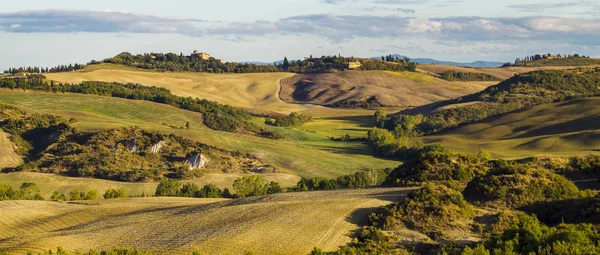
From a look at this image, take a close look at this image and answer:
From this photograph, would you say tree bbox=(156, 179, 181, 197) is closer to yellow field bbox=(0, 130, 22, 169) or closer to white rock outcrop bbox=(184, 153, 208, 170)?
white rock outcrop bbox=(184, 153, 208, 170)

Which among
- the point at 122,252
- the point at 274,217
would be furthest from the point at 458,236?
the point at 122,252

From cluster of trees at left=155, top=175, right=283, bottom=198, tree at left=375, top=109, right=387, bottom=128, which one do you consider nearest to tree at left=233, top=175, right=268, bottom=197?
cluster of trees at left=155, top=175, right=283, bottom=198

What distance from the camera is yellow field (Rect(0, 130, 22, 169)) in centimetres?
11419

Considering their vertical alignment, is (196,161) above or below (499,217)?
below

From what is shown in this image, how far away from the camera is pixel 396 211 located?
1857 inches

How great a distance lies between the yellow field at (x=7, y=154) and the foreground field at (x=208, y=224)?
57051 millimetres

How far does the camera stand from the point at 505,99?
184375 millimetres

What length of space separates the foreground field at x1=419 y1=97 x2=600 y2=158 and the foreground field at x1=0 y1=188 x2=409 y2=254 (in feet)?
212

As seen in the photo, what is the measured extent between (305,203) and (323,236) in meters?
6.32

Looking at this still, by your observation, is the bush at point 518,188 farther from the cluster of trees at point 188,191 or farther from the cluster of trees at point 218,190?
the cluster of trees at point 188,191

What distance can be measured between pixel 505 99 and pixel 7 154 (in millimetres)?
113070

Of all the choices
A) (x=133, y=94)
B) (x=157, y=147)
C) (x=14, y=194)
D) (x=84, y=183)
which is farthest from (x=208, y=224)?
(x=133, y=94)

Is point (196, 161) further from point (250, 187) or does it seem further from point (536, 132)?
point (536, 132)

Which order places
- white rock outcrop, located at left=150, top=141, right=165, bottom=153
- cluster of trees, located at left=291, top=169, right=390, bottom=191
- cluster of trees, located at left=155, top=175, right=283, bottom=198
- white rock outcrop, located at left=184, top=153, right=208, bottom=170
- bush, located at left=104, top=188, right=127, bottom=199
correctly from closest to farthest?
bush, located at left=104, top=188, right=127, bottom=199, cluster of trees, located at left=155, top=175, right=283, bottom=198, cluster of trees, located at left=291, top=169, right=390, bottom=191, white rock outcrop, located at left=184, top=153, right=208, bottom=170, white rock outcrop, located at left=150, top=141, right=165, bottom=153
